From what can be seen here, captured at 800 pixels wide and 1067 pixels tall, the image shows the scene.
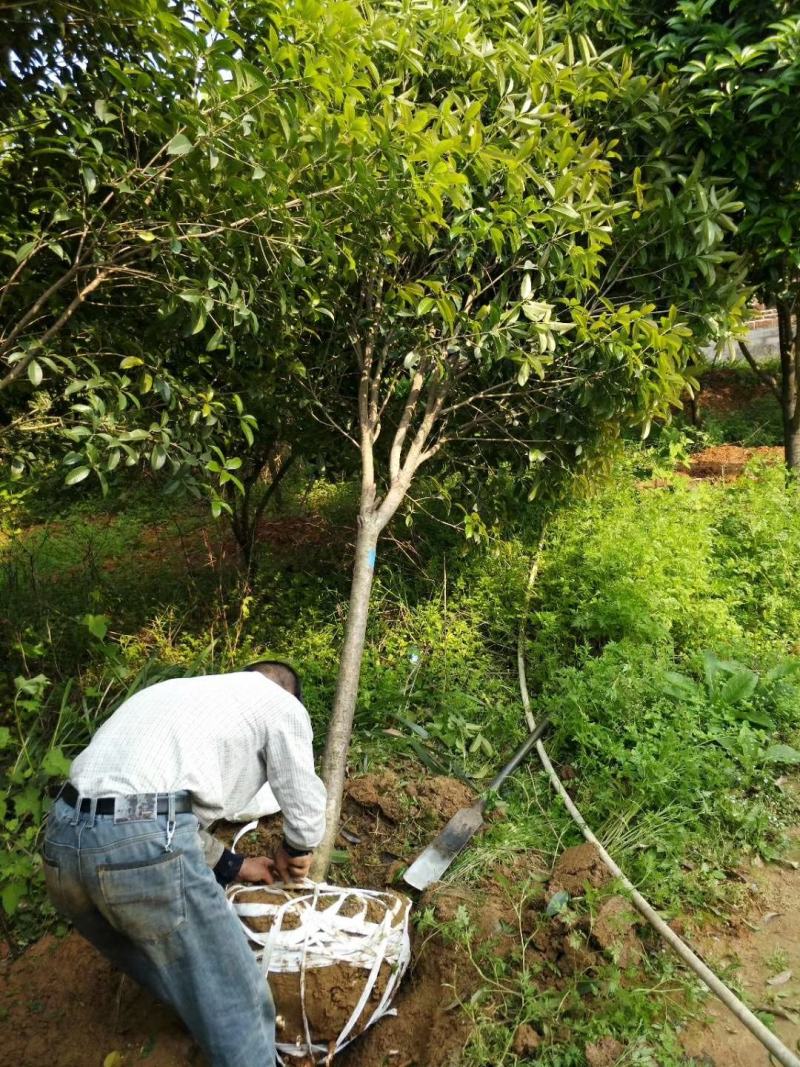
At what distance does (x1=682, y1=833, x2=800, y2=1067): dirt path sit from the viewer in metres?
2.25

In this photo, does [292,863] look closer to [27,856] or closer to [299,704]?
[299,704]

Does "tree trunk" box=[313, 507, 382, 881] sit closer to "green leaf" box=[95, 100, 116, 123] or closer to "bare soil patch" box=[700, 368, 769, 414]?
"green leaf" box=[95, 100, 116, 123]

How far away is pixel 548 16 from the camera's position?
4184 millimetres

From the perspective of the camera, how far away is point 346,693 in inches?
138

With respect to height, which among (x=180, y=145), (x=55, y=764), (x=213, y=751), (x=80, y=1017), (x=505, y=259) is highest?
(x=505, y=259)

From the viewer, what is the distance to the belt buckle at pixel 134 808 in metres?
1.97

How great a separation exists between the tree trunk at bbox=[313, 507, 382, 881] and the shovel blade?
1.29 feet

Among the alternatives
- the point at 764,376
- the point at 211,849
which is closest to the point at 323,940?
the point at 211,849

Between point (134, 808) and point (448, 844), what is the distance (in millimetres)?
1658

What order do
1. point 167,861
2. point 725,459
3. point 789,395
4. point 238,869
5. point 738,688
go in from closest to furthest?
point 167,861, point 238,869, point 738,688, point 789,395, point 725,459

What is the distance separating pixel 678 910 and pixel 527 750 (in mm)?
1192

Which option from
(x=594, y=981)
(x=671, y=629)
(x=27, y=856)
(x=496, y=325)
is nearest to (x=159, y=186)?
(x=496, y=325)

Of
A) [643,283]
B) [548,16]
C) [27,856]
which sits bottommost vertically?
[27,856]

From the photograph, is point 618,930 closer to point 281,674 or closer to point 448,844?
point 448,844
